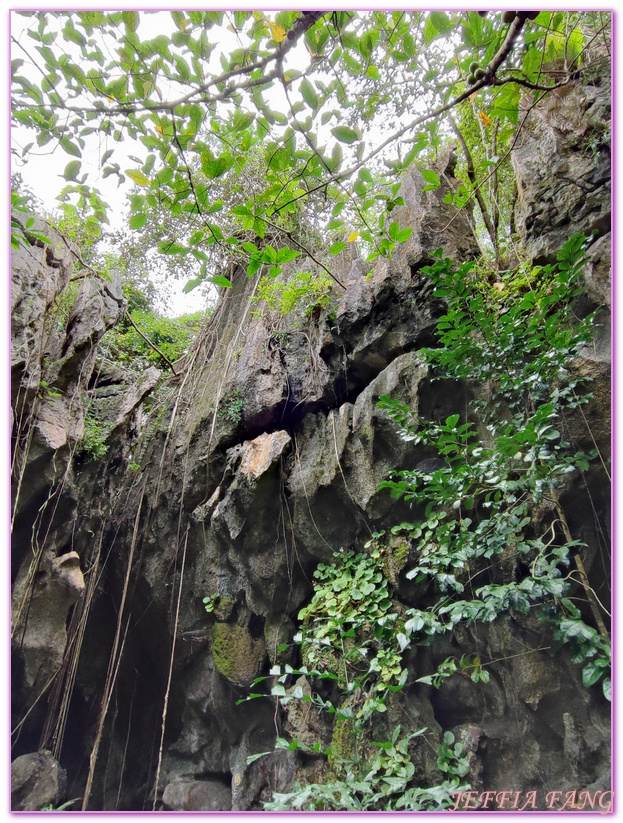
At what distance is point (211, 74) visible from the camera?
57.4 inches

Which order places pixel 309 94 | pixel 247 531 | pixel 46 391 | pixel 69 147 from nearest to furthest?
pixel 309 94 → pixel 69 147 → pixel 46 391 → pixel 247 531

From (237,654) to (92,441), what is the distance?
219 cm

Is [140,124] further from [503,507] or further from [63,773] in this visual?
[63,773]

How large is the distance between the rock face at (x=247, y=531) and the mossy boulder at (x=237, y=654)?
0.05ft

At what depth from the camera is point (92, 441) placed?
3.69 meters

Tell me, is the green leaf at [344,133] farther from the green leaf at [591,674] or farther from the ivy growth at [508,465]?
the green leaf at [591,674]

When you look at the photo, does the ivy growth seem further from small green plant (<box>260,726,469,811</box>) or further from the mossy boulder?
the mossy boulder

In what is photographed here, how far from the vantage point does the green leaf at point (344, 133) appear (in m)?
1.47

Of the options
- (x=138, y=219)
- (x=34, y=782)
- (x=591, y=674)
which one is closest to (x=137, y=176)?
(x=138, y=219)

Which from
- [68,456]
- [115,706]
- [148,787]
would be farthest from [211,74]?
[148,787]

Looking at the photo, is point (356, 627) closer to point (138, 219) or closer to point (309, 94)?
point (138, 219)

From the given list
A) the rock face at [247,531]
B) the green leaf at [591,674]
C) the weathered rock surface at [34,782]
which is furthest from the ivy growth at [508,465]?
the weathered rock surface at [34,782]

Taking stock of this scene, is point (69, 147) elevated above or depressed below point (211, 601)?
above

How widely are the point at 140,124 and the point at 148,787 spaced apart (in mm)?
4887
